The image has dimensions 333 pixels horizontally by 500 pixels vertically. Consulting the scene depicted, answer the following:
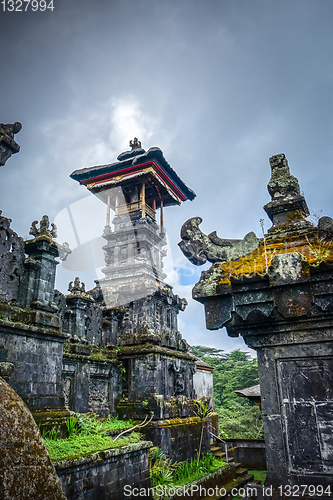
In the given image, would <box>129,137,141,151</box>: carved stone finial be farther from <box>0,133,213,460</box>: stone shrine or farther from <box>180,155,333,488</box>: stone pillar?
<box>180,155,333,488</box>: stone pillar

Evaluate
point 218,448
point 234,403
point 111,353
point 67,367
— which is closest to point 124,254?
point 111,353

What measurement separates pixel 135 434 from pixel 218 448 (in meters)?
6.75

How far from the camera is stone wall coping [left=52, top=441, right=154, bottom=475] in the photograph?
5.75m

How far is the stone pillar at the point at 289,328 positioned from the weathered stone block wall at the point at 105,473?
4198mm

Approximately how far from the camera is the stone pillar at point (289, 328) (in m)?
3.03

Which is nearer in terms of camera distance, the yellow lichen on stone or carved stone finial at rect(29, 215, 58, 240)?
the yellow lichen on stone

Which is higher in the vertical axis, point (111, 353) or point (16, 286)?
point (16, 286)

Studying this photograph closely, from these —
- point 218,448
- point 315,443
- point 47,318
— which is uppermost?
point 47,318

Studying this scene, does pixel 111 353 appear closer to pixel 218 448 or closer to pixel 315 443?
pixel 218 448

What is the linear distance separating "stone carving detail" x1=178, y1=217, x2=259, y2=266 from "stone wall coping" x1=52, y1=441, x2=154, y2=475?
4372 millimetres

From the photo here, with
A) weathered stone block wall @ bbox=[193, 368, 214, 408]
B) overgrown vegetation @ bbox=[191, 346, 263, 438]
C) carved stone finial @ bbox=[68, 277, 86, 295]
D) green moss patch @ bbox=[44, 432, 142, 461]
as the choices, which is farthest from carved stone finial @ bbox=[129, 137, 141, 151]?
overgrown vegetation @ bbox=[191, 346, 263, 438]

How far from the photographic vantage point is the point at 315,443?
300 cm

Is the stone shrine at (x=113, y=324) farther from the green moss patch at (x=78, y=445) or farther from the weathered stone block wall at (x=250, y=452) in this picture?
the weathered stone block wall at (x=250, y=452)

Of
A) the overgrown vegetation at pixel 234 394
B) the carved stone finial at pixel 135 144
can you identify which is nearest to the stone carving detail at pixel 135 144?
the carved stone finial at pixel 135 144
